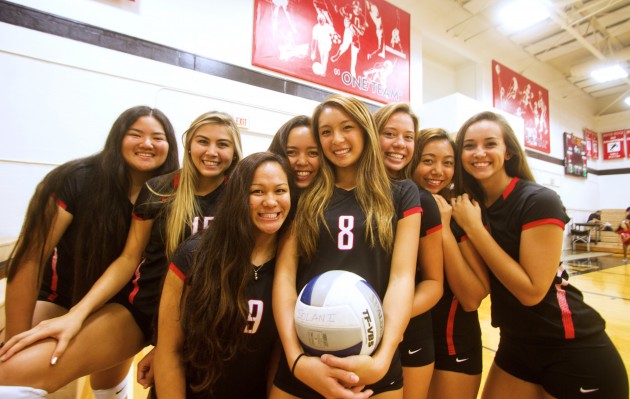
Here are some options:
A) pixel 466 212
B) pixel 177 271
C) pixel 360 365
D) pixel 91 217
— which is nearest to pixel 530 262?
pixel 466 212

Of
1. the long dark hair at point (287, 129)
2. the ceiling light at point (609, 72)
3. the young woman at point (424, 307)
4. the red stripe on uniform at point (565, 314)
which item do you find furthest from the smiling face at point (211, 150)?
the ceiling light at point (609, 72)

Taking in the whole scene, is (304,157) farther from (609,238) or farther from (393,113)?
(609,238)

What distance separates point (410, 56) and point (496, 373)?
6.61 metres

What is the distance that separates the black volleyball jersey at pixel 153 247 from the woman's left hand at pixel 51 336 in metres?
0.28

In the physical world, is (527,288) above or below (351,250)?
below

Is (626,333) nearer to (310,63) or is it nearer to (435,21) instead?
(310,63)

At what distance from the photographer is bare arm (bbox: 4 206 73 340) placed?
152 cm

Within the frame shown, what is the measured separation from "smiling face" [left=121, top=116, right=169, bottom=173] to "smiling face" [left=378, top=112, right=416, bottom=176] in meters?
1.38

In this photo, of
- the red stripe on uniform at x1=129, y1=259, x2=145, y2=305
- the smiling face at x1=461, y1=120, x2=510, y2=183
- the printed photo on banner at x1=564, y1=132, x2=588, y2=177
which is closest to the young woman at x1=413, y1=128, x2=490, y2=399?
the smiling face at x1=461, y1=120, x2=510, y2=183

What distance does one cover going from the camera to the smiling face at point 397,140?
1.71m

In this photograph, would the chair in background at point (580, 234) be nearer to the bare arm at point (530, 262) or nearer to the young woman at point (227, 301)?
the bare arm at point (530, 262)

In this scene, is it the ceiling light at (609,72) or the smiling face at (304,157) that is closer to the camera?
the smiling face at (304,157)

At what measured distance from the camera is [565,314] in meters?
1.37

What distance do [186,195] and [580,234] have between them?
14.3 m
